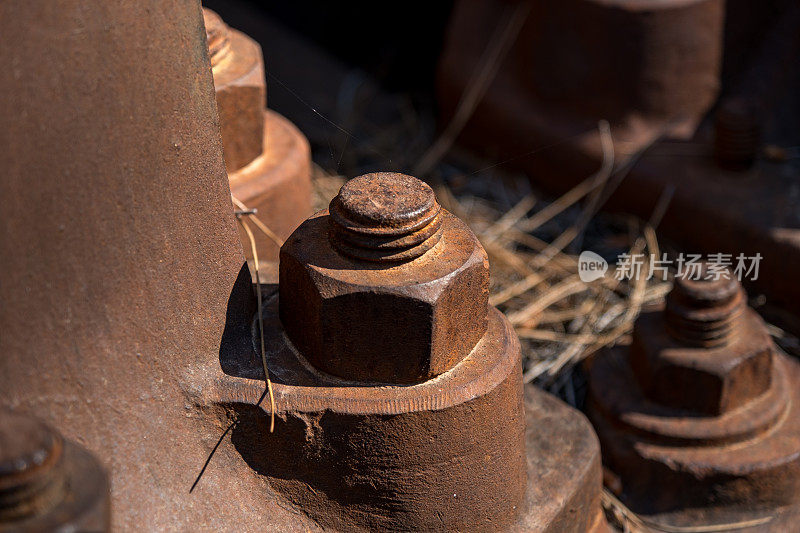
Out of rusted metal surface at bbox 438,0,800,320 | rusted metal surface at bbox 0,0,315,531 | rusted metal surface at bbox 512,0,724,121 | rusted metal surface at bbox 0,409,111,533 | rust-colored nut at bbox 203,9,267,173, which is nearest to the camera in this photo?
rusted metal surface at bbox 0,409,111,533

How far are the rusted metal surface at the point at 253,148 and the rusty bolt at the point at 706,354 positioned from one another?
951 millimetres

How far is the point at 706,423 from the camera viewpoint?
2207 millimetres

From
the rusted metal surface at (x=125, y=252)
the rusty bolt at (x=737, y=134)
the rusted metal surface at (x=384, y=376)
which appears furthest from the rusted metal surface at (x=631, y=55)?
the rusted metal surface at (x=125, y=252)

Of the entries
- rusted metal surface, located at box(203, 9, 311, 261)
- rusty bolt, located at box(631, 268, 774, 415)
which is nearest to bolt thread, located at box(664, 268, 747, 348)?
rusty bolt, located at box(631, 268, 774, 415)

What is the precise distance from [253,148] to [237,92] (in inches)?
7.4

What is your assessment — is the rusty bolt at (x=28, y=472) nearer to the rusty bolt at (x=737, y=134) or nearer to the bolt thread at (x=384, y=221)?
the bolt thread at (x=384, y=221)

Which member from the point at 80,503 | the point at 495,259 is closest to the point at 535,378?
the point at 495,259

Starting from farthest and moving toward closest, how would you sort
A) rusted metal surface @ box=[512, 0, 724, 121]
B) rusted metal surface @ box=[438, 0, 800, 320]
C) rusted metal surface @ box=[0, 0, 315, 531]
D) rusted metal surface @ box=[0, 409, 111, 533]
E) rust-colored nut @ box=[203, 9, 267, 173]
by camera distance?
rusted metal surface @ box=[512, 0, 724, 121]
rusted metal surface @ box=[438, 0, 800, 320]
rust-colored nut @ box=[203, 9, 267, 173]
rusted metal surface @ box=[0, 0, 315, 531]
rusted metal surface @ box=[0, 409, 111, 533]

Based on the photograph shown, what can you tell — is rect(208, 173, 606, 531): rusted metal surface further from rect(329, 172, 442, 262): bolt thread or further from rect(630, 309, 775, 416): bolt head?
rect(630, 309, 775, 416): bolt head

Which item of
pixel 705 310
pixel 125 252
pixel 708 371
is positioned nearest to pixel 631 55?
pixel 705 310

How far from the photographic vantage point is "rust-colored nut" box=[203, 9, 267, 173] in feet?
6.69

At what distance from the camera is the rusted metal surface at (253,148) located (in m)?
2.05

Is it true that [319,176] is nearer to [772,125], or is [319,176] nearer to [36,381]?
[772,125]

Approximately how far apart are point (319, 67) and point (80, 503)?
3.45m
